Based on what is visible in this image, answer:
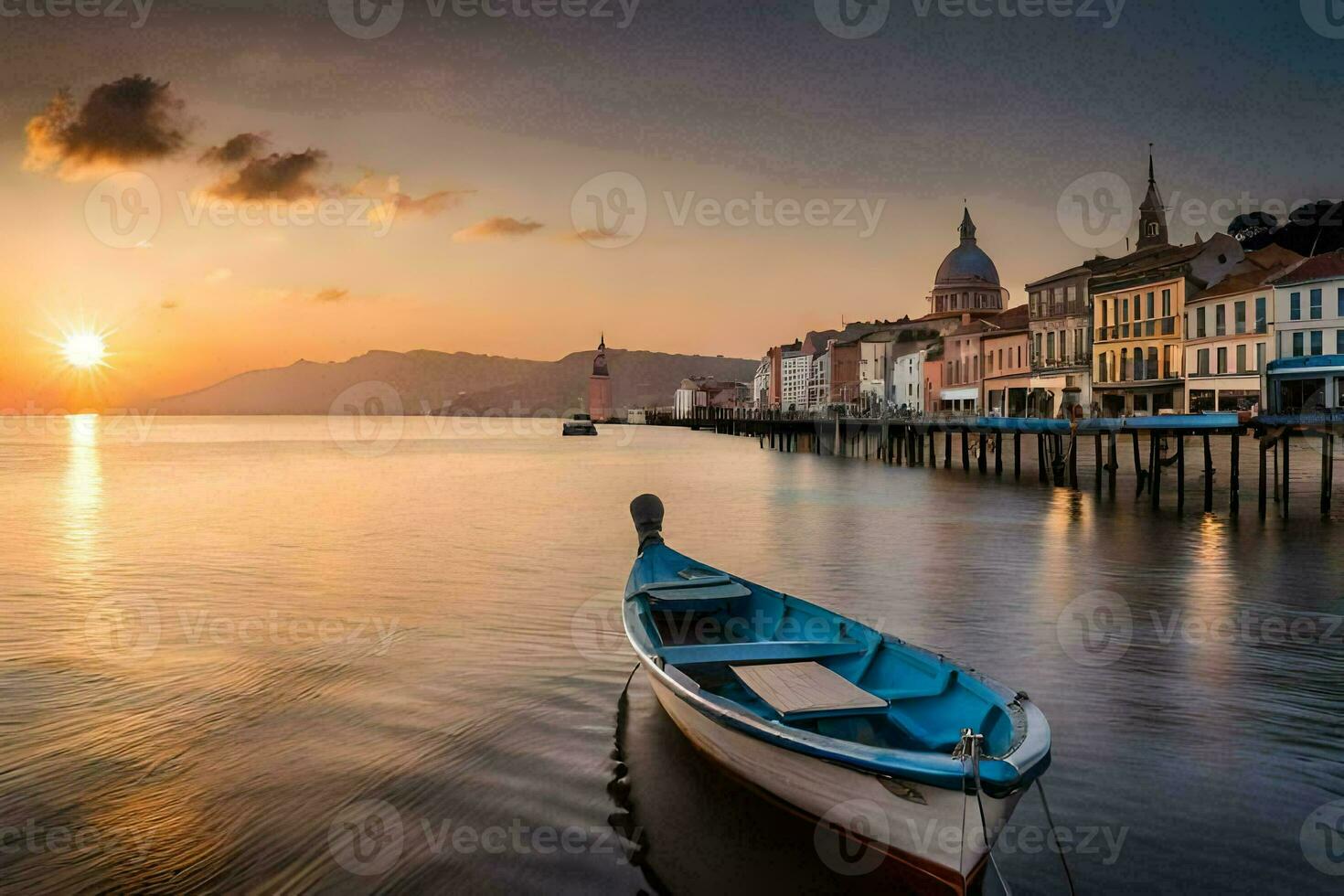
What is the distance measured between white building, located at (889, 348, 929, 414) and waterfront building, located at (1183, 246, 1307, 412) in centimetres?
4040

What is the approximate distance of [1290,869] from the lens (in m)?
7.39

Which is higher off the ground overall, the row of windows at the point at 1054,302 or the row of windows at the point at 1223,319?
the row of windows at the point at 1054,302

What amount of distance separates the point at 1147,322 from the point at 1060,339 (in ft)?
32.4

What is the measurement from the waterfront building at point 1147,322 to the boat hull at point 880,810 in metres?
53.7

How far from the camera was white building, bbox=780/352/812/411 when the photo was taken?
520ft

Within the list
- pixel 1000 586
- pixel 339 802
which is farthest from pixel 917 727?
pixel 1000 586

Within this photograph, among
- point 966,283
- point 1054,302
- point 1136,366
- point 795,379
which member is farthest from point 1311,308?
point 795,379

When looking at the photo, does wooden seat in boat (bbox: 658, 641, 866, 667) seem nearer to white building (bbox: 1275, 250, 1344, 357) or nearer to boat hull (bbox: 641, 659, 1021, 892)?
boat hull (bbox: 641, 659, 1021, 892)

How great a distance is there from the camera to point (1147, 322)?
5531cm

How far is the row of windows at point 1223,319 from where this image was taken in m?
46.2

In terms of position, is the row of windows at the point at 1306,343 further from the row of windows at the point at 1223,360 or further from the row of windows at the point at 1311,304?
the row of windows at the point at 1223,360

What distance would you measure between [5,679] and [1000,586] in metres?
18.9

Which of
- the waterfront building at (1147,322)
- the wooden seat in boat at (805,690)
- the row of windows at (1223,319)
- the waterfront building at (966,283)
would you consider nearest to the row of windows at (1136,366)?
the waterfront building at (1147,322)

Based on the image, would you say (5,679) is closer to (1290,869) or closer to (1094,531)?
(1290,869)
